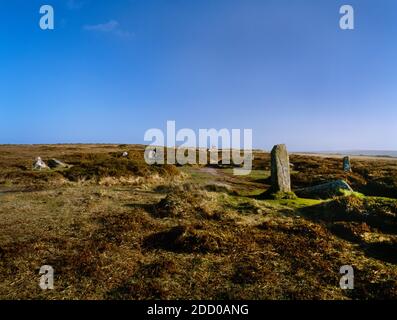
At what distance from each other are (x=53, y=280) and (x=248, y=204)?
372 inches

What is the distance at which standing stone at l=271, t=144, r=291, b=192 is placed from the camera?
18359 mm

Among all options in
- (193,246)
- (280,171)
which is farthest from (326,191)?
(193,246)

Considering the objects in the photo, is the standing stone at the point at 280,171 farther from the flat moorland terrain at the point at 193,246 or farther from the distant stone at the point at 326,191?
the flat moorland terrain at the point at 193,246

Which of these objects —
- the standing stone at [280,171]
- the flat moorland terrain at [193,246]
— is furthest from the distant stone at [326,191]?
the flat moorland terrain at [193,246]

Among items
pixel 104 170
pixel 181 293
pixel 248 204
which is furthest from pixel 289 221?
pixel 104 170

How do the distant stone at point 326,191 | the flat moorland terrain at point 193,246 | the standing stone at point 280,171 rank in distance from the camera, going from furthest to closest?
1. the standing stone at point 280,171
2. the distant stone at point 326,191
3. the flat moorland terrain at point 193,246

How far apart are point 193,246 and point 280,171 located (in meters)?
10.1

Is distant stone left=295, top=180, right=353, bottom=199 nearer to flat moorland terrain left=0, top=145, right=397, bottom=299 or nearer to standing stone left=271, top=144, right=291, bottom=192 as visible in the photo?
standing stone left=271, top=144, right=291, bottom=192

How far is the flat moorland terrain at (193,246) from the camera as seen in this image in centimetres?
735

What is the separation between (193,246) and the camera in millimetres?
9727

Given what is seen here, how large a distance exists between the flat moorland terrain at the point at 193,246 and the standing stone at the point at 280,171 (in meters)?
1.24

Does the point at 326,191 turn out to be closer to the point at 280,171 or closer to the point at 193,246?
the point at 280,171
